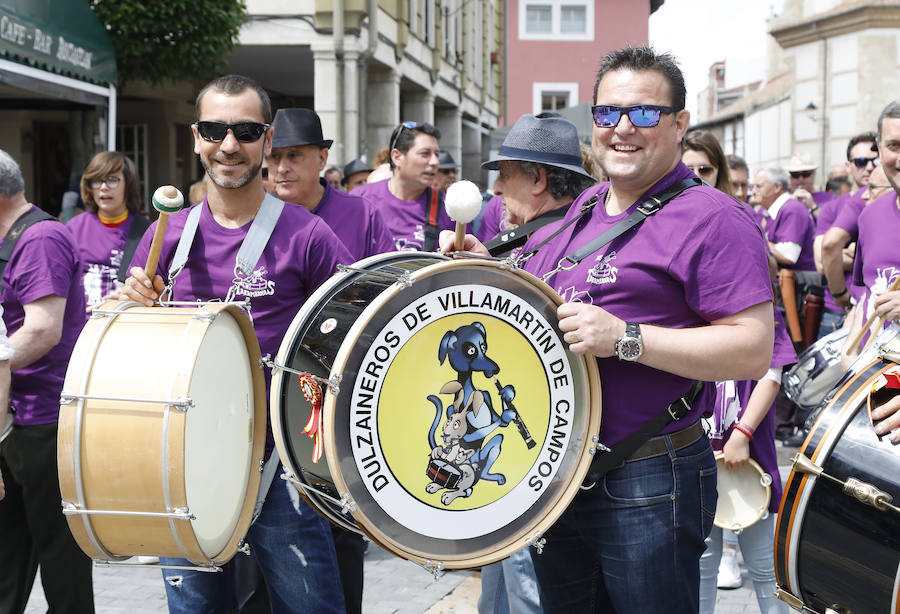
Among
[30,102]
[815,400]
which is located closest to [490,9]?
[30,102]

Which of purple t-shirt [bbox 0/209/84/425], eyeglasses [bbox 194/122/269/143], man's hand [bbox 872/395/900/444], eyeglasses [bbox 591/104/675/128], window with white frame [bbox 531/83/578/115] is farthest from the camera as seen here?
window with white frame [bbox 531/83/578/115]

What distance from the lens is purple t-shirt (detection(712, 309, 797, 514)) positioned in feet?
12.6

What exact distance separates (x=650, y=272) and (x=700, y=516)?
62cm

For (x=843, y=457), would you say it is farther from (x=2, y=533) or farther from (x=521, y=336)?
(x=2, y=533)

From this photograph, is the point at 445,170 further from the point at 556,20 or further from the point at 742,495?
the point at 556,20

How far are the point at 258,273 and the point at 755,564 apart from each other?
2.25 metres

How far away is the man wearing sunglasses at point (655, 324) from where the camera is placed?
90.0 inches

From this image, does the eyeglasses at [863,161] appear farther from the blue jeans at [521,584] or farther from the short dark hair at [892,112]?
the blue jeans at [521,584]

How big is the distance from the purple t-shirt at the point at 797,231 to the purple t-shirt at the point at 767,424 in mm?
3969

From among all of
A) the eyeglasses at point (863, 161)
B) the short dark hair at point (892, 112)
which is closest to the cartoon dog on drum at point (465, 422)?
the short dark hair at point (892, 112)

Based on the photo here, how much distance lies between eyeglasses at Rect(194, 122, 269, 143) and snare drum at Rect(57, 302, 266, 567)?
59 centimetres

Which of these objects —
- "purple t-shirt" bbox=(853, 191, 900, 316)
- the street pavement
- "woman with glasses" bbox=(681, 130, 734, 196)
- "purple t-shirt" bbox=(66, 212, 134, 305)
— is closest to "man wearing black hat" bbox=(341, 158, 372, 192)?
"purple t-shirt" bbox=(66, 212, 134, 305)

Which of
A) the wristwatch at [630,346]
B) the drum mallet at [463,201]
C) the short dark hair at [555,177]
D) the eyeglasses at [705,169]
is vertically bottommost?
the wristwatch at [630,346]

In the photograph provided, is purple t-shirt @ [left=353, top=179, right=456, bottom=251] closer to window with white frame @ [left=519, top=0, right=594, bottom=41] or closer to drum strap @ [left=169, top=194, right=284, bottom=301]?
drum strap @ [left=169, top=194, right=284, bottom=301]
